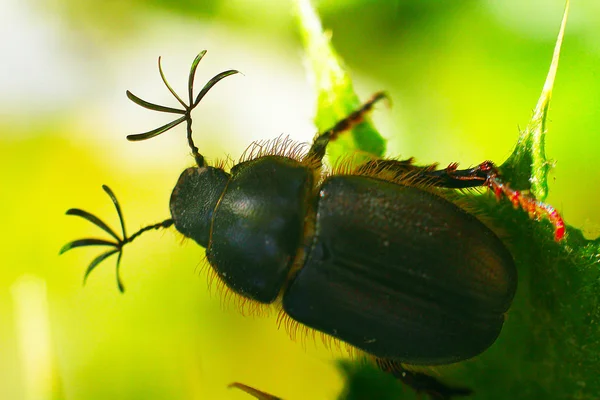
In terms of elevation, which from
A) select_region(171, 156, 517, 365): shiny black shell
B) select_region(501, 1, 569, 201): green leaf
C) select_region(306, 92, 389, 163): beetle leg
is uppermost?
select_region(306, 92, 389, 163): beetle leg

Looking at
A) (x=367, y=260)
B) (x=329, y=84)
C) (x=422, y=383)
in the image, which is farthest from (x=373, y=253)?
(x=329, y=84)

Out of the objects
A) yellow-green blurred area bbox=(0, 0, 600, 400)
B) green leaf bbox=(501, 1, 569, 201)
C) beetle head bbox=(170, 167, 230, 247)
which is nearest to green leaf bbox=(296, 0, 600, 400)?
green leaf bbox=(501, 1, 569, 201)

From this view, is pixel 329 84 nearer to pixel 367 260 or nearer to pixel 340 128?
pixel 340 128

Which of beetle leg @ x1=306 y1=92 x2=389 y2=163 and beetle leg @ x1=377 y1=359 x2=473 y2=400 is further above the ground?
beetle leg @ x1=306 y1=92 x2=389 y2=163

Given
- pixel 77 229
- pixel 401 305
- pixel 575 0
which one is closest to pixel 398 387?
pixel 401 305

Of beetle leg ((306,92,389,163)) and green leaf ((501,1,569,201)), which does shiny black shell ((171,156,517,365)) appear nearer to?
beetle leg ((306,92,389,163))

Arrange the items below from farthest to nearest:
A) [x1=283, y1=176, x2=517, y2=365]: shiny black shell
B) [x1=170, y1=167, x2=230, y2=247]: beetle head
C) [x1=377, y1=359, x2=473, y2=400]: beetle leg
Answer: [x1=170, y1=167, x2=230, y2=247]: beetle head, [x1=377, y1=359, x2=473, y2=400]: beetle leg, [x1=283, y1=176, x2=517, y2=365]: shiny black shell

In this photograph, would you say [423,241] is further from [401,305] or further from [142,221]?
[142,221]
